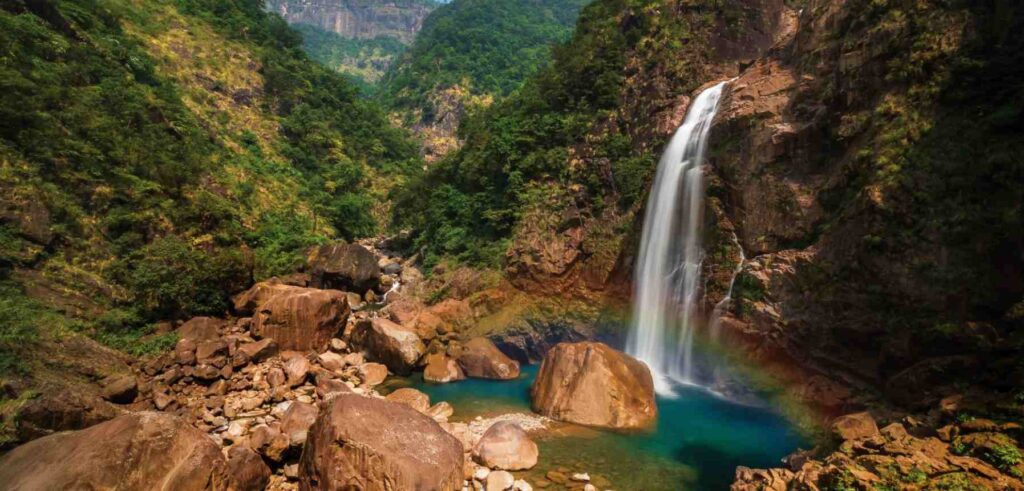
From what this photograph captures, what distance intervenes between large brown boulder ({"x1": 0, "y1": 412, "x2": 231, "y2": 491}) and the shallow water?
7191 millimetres

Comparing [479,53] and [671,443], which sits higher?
[479,53]


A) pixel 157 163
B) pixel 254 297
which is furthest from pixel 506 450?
pixel 157 163

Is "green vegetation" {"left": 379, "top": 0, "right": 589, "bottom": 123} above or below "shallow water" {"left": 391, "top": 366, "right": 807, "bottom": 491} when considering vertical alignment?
above

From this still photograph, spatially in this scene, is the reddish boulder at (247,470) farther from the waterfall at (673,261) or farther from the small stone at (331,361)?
the waterfall at (673,261)

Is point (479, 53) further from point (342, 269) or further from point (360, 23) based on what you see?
point (360, 23)

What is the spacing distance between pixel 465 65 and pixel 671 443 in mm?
71454

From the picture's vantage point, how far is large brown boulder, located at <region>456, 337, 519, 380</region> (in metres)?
19.6

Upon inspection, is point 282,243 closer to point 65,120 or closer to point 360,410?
point 65,120

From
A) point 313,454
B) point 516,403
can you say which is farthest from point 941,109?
point 313,454

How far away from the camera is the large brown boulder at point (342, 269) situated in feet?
86.2

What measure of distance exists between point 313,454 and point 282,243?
2173 cm

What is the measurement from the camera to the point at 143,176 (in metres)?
22.6

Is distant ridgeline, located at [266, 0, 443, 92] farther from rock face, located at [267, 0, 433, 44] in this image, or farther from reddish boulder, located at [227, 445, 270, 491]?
reddish boulder, located at [227, 445, 270, 491]

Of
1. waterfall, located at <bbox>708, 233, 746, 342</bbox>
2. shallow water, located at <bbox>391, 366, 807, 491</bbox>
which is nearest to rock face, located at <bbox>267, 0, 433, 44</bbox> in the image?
→ waterfall, located at <bbox>708, 233, 746, 342</bbox>
